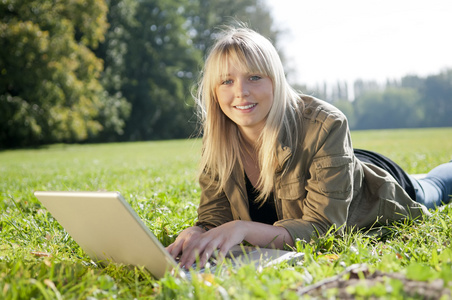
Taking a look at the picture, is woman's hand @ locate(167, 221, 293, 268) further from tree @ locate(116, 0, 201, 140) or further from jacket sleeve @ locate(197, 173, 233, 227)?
tree @ locate(116, 0, 201, 140)

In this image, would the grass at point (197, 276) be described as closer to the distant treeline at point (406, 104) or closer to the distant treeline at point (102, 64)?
the distant treeline at point (102, 64)

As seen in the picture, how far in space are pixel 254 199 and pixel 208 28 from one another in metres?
38.7

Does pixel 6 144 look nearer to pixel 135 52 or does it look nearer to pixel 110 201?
pixel 135 52

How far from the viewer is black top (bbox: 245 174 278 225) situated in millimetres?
2834

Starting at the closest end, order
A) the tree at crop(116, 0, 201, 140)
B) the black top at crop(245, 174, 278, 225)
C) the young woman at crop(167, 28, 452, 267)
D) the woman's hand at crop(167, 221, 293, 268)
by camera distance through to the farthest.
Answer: the woman's hand at crop(167, 221, 293, 268), the young woman at crop(167, 28, 452, 267), the black top at crop(245, 174, 278, 225), the tree at crop(116, 0, 201, 140)

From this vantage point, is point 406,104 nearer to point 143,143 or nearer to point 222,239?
point 143,143

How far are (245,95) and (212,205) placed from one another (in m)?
0.81

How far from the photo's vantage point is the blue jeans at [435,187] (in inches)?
132

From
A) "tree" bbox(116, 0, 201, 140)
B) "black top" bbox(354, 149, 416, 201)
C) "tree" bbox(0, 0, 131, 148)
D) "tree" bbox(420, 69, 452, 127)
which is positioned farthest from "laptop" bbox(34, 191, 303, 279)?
"tree" bbox(420, 69, 452, 127)

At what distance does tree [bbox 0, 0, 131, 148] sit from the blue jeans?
2069 cm

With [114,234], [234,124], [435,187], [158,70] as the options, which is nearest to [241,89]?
[234,124]

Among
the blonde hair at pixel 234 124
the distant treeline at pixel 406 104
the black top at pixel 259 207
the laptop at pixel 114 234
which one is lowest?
the distant treeline at pixel 406 104

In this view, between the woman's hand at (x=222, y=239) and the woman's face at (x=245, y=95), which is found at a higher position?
the woman's face at (x=245, y=95)

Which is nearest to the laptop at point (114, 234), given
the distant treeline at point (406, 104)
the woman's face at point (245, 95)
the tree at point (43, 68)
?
the woman's face at point (245, 95)
